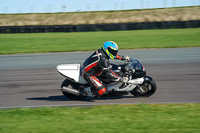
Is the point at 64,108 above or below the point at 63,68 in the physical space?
below

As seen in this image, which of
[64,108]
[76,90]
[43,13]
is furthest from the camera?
[43,13]

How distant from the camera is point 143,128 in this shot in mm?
5895

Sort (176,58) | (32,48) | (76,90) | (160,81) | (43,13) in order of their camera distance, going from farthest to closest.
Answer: (43,13)
(32,48)
(176,58)
(160,81)
(76,90)

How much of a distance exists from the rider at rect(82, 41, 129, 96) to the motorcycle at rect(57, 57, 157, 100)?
176 mm

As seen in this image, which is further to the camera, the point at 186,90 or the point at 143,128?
A: the point at 186,90

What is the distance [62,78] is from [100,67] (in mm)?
4172

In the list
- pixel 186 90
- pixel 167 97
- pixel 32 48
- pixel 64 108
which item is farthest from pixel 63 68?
pixel 32 48

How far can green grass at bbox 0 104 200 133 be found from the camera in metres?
5.93

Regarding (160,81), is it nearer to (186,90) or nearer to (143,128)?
(186,90)

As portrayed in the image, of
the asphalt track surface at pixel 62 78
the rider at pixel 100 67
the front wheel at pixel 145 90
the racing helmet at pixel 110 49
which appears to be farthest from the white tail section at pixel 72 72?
the front wheel at pixel 145 90

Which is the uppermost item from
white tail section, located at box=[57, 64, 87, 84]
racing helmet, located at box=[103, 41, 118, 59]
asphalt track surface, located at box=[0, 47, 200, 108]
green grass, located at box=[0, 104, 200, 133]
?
racing helmet, located at box=[103, 41, 118, 59]

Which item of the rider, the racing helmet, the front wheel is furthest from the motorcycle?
the racing helmet

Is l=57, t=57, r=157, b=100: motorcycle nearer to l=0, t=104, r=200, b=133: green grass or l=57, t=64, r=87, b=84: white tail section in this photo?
l=57, t=64, r=87, b=84: white tail section

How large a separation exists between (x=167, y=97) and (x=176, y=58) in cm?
704
